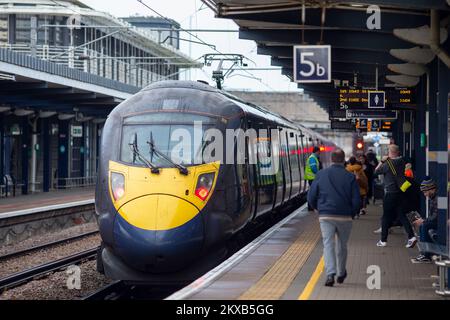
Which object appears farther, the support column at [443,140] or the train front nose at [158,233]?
the support column at [443,140]

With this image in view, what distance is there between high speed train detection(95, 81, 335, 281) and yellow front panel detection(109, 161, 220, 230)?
1cm

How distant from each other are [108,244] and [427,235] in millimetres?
4985

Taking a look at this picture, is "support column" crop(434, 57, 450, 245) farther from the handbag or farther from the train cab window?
the train cab window

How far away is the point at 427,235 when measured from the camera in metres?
14.1

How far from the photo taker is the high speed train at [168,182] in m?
12.5

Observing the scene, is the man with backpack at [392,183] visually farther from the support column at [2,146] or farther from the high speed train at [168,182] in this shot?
the support column at [2,146]

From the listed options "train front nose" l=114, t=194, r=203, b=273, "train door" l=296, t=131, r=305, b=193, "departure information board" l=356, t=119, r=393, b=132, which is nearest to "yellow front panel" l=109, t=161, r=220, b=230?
"train front nose" l=114, t=194, r=203, b=273

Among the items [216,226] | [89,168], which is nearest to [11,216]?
[216,226]

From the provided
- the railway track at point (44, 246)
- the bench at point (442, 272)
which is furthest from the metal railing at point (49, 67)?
the bench at point (442, 272)

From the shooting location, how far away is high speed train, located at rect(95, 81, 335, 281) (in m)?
12.5

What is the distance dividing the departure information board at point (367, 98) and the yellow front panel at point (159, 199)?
404 inches

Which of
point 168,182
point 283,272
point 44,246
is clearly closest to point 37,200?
point 44,246

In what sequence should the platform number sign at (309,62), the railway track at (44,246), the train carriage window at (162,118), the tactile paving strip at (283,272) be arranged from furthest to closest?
the railway track at (44,246), the platform number sign at (309,62), the train carriage window at (162,118), the tactile paving strip at (283,272)
